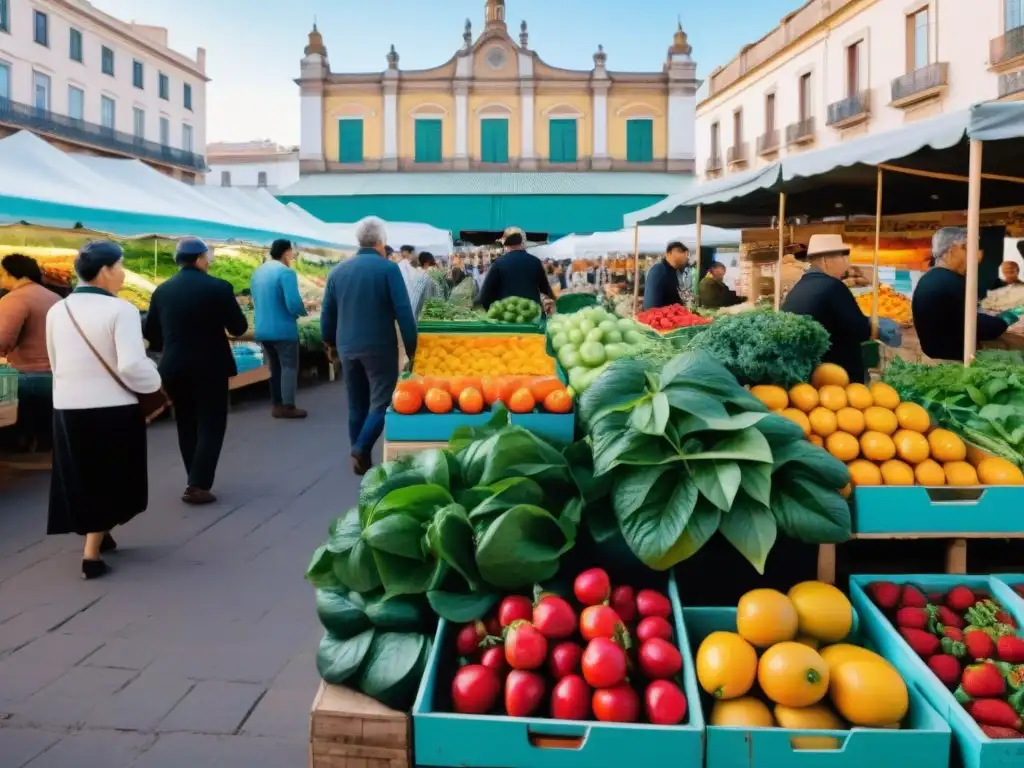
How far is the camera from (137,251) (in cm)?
1434

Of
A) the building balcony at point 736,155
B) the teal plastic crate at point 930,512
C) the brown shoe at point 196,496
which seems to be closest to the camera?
the teal plastic crate at point 930,512

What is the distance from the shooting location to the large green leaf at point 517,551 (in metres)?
1.94

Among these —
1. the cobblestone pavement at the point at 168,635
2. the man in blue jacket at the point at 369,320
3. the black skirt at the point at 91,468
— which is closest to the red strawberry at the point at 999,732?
the cobblestone pavement at the point at 168,635

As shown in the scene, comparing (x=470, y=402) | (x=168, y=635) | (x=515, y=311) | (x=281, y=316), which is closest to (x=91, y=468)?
(x=168, y=635)

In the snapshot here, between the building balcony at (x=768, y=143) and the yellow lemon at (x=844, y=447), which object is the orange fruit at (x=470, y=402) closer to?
the yellow lemon at (x=844, y=447)

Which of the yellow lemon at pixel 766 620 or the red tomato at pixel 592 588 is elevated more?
the red tomato at pixel 592 588

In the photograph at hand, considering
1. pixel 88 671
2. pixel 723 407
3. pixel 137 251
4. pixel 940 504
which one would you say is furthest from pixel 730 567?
pixel 137 251

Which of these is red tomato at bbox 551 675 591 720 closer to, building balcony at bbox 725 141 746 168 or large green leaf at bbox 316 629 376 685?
A: large green leaf at bbox 316 629 376 685

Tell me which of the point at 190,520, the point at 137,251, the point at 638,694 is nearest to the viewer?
the point at 638,694

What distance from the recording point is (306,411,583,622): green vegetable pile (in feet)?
6.44

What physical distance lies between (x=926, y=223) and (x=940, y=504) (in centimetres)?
855

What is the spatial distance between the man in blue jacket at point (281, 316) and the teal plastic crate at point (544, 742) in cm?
717

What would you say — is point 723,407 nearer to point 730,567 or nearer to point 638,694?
point 730,567

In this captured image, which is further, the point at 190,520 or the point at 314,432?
the point at 314,432
